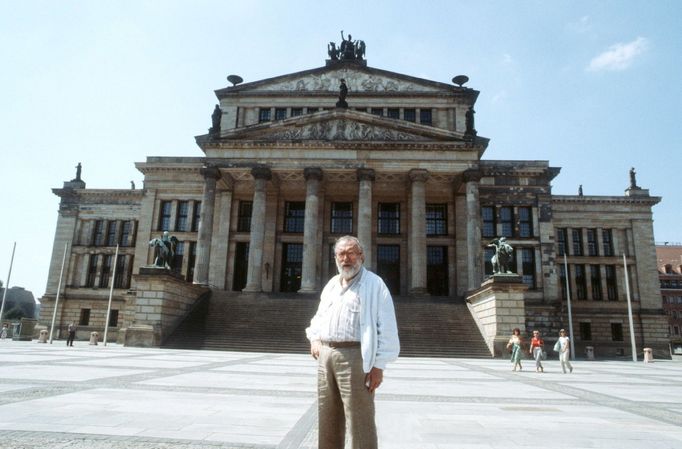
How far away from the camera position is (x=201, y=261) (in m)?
34.2

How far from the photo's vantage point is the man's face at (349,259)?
402 centimetres

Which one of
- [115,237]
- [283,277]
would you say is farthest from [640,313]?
[115,237]

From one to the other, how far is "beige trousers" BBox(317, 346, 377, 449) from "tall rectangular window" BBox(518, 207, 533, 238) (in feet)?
135

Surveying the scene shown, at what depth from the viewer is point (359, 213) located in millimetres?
35062

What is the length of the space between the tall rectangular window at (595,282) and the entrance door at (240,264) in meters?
33.0

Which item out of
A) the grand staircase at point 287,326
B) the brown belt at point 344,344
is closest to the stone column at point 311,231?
the grand staircase at point 287,326

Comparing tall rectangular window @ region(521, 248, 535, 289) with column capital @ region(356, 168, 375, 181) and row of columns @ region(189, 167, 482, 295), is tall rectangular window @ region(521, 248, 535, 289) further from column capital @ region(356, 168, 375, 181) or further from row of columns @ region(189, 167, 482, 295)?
column capital @ region(356, 168, 375, 181)

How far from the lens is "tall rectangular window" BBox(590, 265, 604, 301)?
4553cm

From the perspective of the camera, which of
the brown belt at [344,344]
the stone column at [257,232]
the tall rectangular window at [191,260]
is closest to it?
the brown belt at [344,344]

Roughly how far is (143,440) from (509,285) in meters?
23.3

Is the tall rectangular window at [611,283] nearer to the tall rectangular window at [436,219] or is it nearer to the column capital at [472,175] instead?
the tall rectangular window at [436,219]

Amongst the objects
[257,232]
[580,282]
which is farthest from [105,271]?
[580,282]

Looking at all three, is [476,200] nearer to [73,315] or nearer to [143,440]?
[143,440]

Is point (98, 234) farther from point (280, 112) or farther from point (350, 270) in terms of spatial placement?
point (350, 270)
